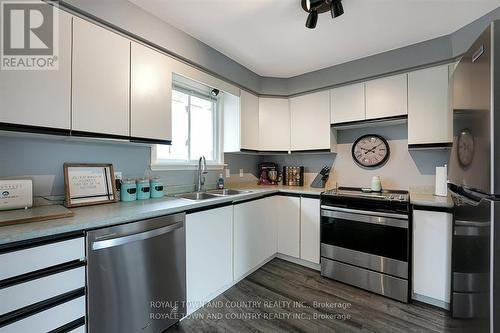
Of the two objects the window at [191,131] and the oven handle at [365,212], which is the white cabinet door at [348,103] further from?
the window at [191,131]

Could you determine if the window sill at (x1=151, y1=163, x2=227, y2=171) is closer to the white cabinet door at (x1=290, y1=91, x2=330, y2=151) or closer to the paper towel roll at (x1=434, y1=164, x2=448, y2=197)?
the white cabinet door at (x1=290, y1=91, x2=330, y2=151)

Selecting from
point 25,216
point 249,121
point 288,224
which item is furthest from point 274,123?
point 25,216

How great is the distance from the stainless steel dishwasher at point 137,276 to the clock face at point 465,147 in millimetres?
1762

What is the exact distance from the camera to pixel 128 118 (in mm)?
1613

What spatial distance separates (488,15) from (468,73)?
3.76ft

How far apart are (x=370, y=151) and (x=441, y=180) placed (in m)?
0.75

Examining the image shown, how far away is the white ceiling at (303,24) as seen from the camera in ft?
5.36

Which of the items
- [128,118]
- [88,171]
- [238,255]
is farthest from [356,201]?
[88,171]

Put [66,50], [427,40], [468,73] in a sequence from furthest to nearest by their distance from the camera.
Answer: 1. [427,40]
2. [66,50]
3. [468,73]

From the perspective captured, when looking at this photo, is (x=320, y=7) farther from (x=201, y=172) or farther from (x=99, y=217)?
(x=99, y=217)

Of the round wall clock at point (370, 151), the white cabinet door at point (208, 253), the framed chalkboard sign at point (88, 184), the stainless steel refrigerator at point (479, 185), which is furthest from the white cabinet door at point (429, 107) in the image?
the framed chalkboard sign at point (88, 184)

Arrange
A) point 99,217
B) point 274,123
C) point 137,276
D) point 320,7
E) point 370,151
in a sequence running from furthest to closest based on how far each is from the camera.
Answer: point 274,123 → point 370,151 → point 320,7 → point 137,276 → point 99,217

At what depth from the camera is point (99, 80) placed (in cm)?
146

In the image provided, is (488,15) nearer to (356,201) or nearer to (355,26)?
(355,26)
